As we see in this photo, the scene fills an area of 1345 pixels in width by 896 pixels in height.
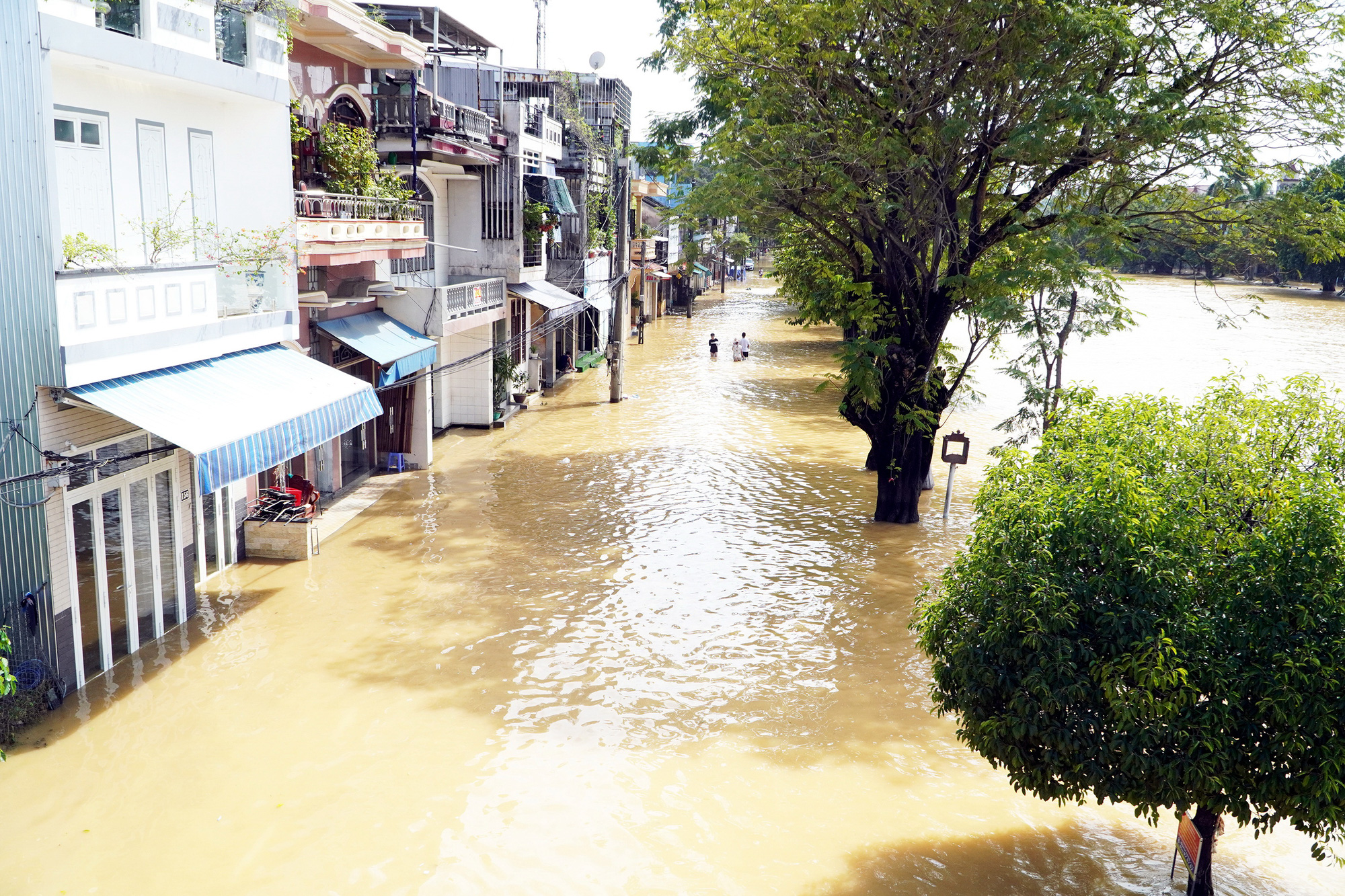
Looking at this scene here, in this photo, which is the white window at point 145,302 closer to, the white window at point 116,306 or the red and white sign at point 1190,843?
the white window at point 116,306

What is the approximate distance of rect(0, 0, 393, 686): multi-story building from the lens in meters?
9.62

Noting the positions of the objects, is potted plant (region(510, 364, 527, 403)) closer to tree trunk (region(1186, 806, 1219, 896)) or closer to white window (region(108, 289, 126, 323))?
white window (region(108, 289, 126, 323))

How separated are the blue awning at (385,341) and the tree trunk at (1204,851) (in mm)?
14194

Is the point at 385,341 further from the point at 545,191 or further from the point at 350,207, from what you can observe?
the point at 545,191

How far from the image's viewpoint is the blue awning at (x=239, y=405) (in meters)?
10.4

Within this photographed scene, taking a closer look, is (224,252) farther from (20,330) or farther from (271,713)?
(271,713)

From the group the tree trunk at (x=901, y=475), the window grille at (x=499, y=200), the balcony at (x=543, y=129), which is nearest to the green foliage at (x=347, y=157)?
the window grille at (x=499, y=200)

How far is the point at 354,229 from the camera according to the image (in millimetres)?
16172

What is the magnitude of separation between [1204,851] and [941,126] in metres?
12.6

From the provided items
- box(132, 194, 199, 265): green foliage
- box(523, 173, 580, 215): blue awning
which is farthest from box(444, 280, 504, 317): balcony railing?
box(132, 194, 199, 265): green foliage

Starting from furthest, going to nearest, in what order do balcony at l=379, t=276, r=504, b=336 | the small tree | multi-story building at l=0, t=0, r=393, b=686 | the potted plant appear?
the potted plant
balcony at l=379, t=276, r=504, b=336
multi-story building at l=0, t=0, r=393, b=686
the small tree

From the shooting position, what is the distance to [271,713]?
35.0ft

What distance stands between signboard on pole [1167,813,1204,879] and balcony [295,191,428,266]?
12.7 m

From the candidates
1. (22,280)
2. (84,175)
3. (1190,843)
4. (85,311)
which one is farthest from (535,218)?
(1190,843)
